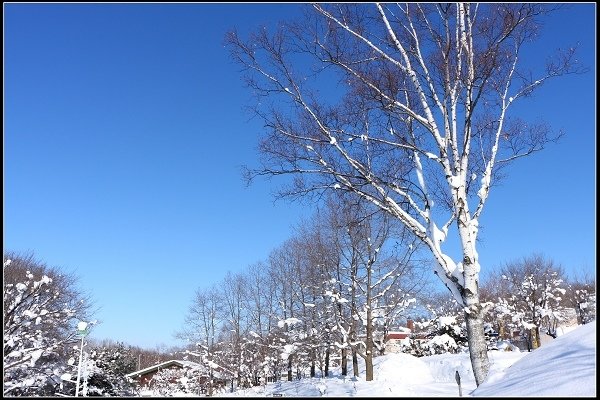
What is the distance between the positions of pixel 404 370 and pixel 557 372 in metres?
17.6

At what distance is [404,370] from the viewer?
1978cm

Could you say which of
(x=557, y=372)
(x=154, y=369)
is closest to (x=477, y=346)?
(x=557, y=372)

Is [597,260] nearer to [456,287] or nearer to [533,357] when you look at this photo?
[533,357]

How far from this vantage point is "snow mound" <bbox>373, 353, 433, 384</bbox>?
1842 centimetres

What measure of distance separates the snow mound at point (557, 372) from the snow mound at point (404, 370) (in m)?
14.3

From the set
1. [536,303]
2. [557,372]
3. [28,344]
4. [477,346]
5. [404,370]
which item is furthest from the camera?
[536,303]

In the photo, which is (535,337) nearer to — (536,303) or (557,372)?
(536,303)

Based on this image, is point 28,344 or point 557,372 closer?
point 557,372

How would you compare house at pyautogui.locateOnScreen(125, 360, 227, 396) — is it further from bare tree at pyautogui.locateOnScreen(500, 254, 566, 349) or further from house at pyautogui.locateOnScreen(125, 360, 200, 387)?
bare tree at pyautogui.locateOnScreen(500, 254, 566, 349)

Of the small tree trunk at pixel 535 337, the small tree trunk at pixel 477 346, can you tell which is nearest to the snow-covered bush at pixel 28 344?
the small tree trunk at pixel 477 346

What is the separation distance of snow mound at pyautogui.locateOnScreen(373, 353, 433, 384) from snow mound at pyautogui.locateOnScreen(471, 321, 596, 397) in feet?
47.0

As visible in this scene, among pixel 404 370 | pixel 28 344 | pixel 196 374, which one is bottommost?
pixel 196 374

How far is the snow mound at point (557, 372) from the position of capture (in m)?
3.09

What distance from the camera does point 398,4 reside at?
293 inches
